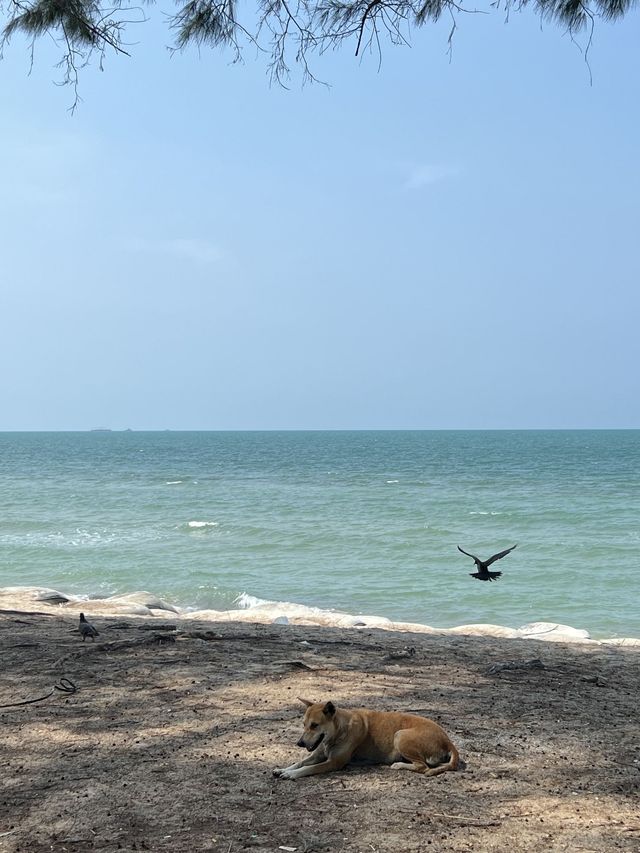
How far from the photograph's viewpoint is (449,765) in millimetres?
4273

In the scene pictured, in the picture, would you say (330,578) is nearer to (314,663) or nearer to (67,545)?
(67,545)

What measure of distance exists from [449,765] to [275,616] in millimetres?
7532

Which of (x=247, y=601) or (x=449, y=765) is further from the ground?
(x=449, y=765)

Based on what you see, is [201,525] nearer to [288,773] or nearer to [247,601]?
[247,601]

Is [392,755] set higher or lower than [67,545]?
higher

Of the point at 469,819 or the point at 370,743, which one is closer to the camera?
the point at 469,819

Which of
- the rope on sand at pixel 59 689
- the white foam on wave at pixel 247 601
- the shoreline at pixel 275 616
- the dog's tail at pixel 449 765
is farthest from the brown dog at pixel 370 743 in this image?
the white foam on wave at pixel 247 601

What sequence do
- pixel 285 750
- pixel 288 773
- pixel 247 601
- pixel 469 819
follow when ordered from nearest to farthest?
pixel 469 819, pixel 288 773, pixel 285 750, pixel 247 601

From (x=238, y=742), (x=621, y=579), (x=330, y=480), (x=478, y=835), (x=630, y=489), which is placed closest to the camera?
(x=478, y=835)

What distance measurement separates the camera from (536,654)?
26.8ft

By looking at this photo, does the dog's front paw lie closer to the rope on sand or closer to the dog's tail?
the dog's tail

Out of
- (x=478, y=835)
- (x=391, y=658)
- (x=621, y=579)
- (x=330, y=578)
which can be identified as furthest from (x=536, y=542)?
(x=478, y=835)

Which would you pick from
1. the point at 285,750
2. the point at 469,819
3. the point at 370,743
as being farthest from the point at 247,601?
the point at 469,819

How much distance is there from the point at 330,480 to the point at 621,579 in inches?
1135
